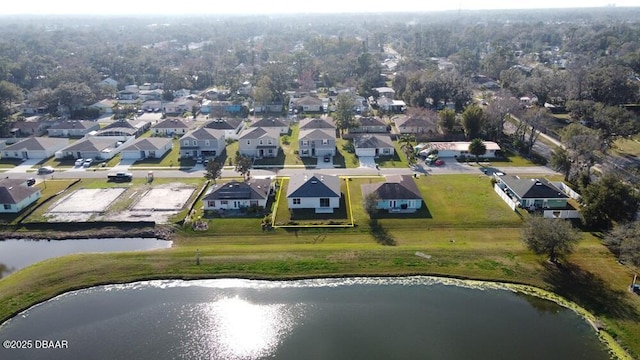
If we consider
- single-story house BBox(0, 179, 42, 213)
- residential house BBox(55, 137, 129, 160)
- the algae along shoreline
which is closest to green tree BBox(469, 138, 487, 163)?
the algae along shoreline

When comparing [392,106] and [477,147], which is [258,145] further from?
[392,106]

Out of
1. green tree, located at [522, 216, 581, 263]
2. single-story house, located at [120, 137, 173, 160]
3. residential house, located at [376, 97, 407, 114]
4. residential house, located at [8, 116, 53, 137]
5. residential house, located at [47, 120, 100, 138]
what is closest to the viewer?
green tree, located at [522, 216, 581, 263]

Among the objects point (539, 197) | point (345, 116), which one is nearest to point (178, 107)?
point (345, 116)

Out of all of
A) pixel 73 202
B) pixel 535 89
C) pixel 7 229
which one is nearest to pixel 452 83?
pixel 535 89

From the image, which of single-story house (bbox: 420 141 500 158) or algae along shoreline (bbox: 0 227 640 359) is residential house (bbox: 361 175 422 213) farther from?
single-story house (bbox: 420 141 500 158)

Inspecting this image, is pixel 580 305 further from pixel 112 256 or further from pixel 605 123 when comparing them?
pixel 605 123
